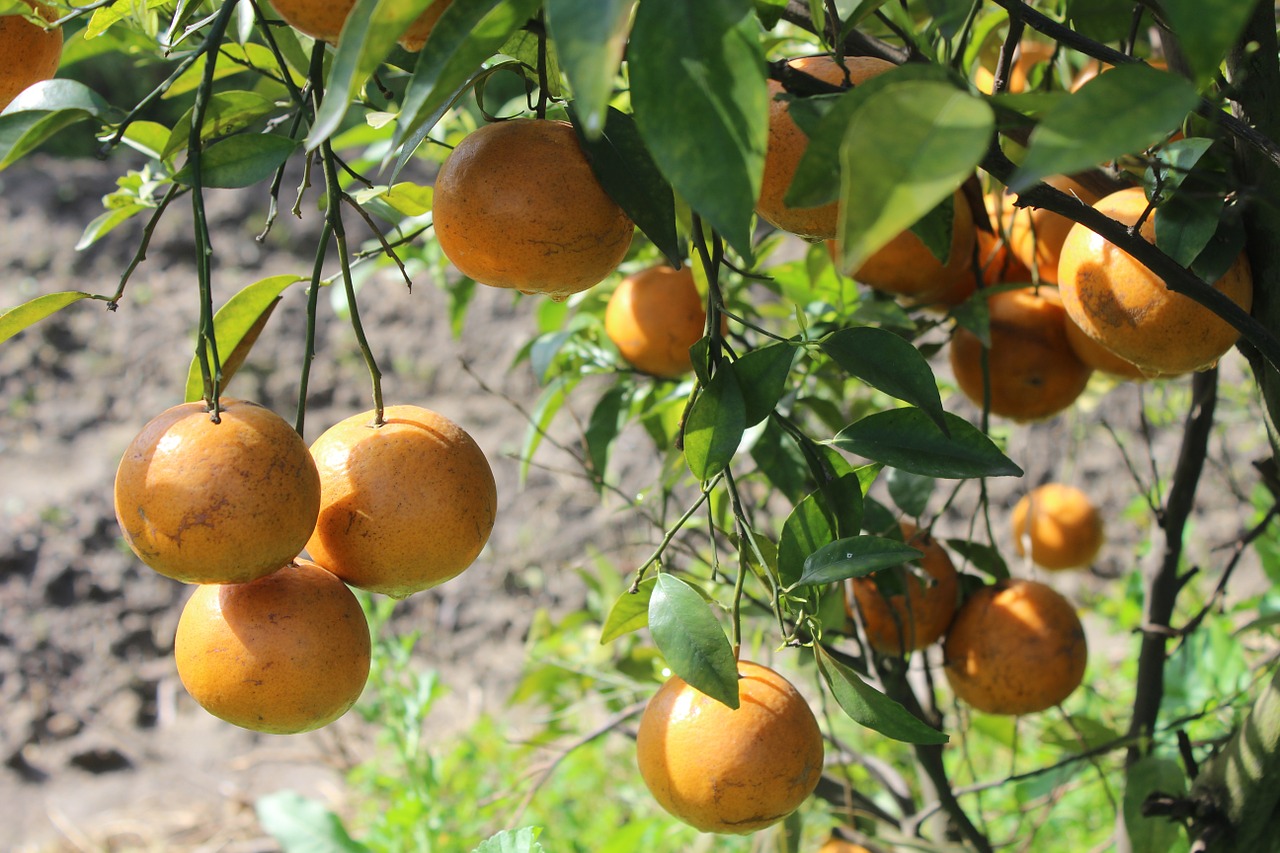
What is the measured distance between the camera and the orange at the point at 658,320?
778mm

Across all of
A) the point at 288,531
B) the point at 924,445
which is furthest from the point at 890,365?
the point at 288,531

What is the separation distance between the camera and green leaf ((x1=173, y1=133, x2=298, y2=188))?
434 millimetres

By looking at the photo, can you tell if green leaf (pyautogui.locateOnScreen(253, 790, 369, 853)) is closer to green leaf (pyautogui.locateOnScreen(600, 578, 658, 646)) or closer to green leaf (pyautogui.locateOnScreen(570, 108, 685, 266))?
green leaf (pyautogui.locateOnScreen(600, 578, 658, 646))

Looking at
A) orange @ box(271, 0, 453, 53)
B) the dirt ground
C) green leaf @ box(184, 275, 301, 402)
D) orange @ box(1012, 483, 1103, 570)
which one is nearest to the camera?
orange @ box(271, 0, 453, 53)

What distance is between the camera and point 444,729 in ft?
7.08

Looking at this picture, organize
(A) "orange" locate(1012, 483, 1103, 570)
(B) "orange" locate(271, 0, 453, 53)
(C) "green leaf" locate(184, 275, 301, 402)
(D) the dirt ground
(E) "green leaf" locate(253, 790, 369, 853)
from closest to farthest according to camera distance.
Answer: (B) "orange" locate(271, 0, 453, 53)
(C) "green leaf" locate(184, 275, 301, 402)
(E) "green leaf" locate(253, 790, 369, 853)
(A) "orange" locate(1012, 483, 1103, 570)
(D) the dirt ground

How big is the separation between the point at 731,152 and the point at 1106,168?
0.41 meters

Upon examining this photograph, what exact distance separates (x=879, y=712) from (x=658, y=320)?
1.29 feet

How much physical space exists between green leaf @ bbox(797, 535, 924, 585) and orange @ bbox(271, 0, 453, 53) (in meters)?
0.26

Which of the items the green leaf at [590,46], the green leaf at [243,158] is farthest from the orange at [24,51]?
the green leaf at [590,46]

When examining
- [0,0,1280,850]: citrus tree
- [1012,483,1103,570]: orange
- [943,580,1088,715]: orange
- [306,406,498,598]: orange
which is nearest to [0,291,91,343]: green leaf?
[0,0,1280,850]: citrus tree

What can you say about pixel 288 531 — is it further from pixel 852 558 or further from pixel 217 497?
pixel 852 558

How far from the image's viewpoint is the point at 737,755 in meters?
0.47

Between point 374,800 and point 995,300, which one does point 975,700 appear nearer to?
point 995,300
